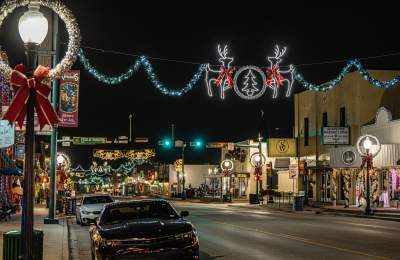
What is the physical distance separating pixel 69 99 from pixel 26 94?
17.1 m

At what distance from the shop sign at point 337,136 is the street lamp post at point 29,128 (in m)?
36.4

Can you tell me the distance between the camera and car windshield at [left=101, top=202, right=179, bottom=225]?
13.4 m

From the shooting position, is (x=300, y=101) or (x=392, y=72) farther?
(x=300, y=101)

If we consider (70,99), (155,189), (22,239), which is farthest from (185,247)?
(155,189)

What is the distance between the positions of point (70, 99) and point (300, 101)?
32.0 meters

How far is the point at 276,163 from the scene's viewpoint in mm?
61406

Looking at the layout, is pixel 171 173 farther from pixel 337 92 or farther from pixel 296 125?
pixel 337 92

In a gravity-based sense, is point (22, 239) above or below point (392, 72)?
below

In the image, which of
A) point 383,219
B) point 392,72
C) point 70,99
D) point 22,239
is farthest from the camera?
point 392,72

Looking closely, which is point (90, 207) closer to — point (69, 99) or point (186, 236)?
point (69, 99)

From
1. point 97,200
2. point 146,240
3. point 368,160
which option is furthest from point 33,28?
point 368,160

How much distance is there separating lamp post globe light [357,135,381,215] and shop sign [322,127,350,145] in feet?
20.7

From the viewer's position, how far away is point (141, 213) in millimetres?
13656

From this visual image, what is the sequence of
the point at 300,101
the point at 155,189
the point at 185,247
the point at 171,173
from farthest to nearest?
the point at 155,189, the point at 171,173, the point at 300,101, the point at 185,247
